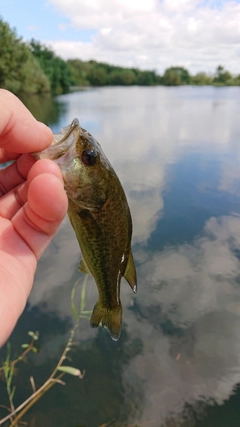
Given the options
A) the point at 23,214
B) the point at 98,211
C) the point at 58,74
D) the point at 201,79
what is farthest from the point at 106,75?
the point at 23,214

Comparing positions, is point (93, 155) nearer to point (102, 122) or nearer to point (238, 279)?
point (238, 279)

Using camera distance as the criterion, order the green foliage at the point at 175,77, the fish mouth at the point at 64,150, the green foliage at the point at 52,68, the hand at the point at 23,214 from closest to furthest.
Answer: the hand at the point at 23,214, the fish mouth at the point at 64,150, the green foliage at the point at 52,68, the green foliage at the point at 175,77

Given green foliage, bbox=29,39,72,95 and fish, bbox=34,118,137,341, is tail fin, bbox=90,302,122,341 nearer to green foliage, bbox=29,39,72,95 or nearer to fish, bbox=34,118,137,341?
fish, bbox=34,118,137,341

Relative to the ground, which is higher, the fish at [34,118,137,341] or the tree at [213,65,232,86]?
the tree at [213,65,232,86]

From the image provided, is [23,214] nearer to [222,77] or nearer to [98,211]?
[98,211]

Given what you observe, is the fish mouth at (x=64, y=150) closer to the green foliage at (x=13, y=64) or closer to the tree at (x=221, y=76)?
the green foliage at (x=13, y=64)

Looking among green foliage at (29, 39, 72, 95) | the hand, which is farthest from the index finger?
green foliage at (29, 39, 72, 95)

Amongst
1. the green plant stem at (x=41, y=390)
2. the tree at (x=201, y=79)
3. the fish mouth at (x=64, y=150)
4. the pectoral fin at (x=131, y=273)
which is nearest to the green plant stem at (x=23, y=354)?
the green plant stem at (x=41, y=390)
